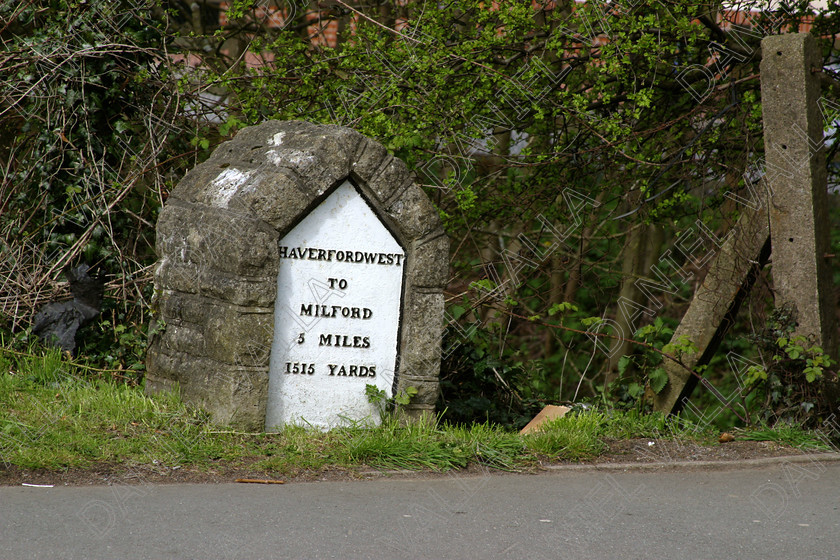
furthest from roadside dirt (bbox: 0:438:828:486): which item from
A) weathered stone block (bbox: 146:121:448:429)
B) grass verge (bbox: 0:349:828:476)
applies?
weathered stone block (bbox: 146:121:448:429)

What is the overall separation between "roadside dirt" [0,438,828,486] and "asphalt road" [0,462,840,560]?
0.11m

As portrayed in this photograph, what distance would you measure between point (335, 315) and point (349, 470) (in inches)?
36.8

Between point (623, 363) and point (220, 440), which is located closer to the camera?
point (220, 440)

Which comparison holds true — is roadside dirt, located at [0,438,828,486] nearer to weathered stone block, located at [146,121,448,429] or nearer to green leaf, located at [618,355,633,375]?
weathered stone block, located at [146,121,448,429]

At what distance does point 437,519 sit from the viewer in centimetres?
373

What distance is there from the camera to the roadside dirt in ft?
13.2

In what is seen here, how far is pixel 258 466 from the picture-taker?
431 cm

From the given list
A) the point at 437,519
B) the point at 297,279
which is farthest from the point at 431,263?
the point at 437,519

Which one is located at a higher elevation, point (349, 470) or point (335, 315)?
point (335, 315)

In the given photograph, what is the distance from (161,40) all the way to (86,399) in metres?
3.12

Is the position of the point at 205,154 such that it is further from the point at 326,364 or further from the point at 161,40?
the point at 326,364

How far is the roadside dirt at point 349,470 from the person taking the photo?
4031mm

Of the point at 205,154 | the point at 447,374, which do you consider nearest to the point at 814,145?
the point at 447,374

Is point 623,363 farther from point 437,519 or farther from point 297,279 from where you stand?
point 437,519
